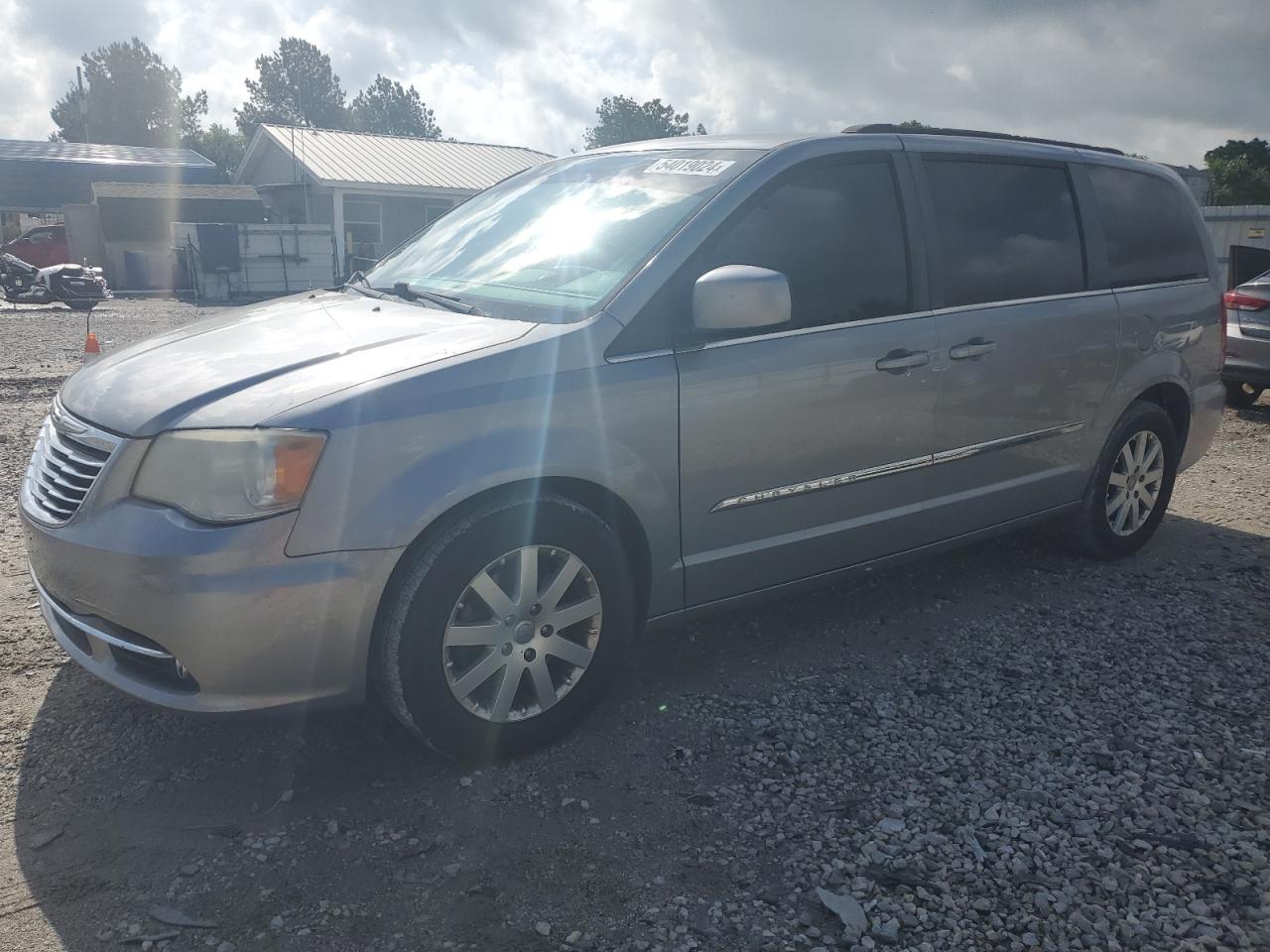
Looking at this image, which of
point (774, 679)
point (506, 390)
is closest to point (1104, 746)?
point (774, 679)

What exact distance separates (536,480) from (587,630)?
519 millimetres

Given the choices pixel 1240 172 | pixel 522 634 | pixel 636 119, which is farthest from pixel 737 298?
pixel 636 119

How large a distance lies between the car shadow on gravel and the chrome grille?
715 millimetres

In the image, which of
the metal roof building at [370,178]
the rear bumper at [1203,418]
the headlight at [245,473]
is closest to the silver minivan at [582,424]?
the headlight at [245,473]

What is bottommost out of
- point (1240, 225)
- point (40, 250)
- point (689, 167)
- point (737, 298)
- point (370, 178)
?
point (737, 298)

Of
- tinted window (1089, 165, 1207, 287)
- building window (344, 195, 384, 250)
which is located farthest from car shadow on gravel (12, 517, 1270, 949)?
building window (344, 195, 384, 250)

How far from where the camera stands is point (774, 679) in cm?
378

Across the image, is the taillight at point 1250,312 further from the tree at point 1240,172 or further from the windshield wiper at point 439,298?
the tree at point 1240,172

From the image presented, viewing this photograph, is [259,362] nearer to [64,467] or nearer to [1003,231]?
[64,467]

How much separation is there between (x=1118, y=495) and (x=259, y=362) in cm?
400

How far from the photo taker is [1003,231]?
4277mm

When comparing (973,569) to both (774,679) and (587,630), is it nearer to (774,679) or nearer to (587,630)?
(774,679)

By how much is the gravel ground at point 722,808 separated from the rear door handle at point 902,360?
1.12 metres

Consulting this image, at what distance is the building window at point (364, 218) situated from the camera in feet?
98.1
